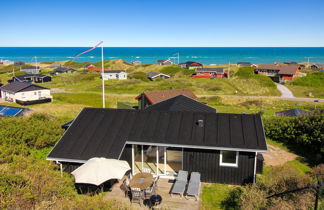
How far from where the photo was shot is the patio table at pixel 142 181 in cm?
1285

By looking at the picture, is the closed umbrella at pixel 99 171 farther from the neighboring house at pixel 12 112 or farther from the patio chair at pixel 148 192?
the neighboring house at pixel 12 112

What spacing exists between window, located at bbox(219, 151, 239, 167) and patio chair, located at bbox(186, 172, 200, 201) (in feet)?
5.17

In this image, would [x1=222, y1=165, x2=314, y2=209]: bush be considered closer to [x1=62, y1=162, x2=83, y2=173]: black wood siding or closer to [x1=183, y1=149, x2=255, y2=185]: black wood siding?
[x1=183, y1=149, x2=255, y2=185]: black wood siding

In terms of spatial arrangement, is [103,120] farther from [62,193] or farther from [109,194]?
[62,193]

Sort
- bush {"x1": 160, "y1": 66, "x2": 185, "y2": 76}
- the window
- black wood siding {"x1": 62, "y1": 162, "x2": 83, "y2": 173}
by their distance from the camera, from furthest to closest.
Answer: bush {"x1": 160, "y1": 66, "x2": 185, "y2": 76}
black wood siding {"x1": 62, "y1": 162, "x2": 83, "y2": 173}
the window

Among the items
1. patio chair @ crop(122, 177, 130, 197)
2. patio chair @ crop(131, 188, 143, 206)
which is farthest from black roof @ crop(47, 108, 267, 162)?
patio chair @ crop(131, 188, 143, 206)

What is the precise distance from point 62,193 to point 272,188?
8931 millimetres

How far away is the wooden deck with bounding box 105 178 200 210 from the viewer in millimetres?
12641

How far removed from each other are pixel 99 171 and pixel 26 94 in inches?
1556

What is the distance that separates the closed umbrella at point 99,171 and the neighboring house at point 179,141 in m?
1.11

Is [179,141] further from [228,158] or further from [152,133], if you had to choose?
[228,158]

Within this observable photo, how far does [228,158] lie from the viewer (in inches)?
603

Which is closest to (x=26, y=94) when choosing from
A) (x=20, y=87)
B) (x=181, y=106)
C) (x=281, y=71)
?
(x=20, y=87)

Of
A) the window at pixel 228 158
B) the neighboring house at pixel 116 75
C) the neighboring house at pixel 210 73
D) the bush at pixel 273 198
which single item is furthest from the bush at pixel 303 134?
the neighboring house at pixel 116 75
